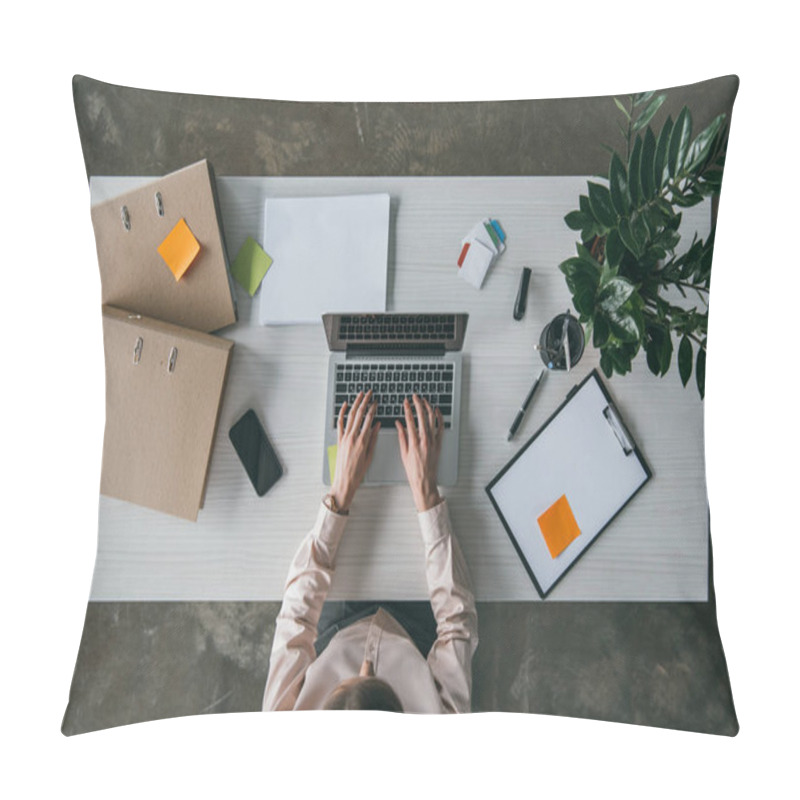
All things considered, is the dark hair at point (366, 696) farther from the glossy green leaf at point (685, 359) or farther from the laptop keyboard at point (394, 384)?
the glossy green leaf at point (685, 359)

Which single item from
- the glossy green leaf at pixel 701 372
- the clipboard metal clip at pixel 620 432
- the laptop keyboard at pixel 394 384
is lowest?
the clipboard metal clip at pixel 620 432

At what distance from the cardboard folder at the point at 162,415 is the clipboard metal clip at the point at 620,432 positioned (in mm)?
739

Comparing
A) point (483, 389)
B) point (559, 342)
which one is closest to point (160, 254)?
point (483, 389)

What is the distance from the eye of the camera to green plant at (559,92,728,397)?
4.36ft

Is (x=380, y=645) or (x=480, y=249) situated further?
(x=480, y=249)

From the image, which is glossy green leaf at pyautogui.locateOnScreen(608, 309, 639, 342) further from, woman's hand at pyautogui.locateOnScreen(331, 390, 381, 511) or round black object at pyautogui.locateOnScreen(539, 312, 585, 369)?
woman's hand at pyautogui.locateOnScreen(331, 390, 381, 511)

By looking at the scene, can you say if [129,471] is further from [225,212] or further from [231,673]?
[225,212]

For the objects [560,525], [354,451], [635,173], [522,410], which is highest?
[635,173]

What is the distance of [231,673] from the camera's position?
1293 mm

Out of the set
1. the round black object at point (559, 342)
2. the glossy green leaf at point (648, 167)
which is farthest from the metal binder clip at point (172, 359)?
the glossy green leaf at point (648, 167)

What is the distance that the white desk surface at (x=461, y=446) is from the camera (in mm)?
1329

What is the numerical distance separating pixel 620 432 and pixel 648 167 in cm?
49

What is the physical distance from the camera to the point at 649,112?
1341mm

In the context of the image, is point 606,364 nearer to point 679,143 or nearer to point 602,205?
point 602,205
